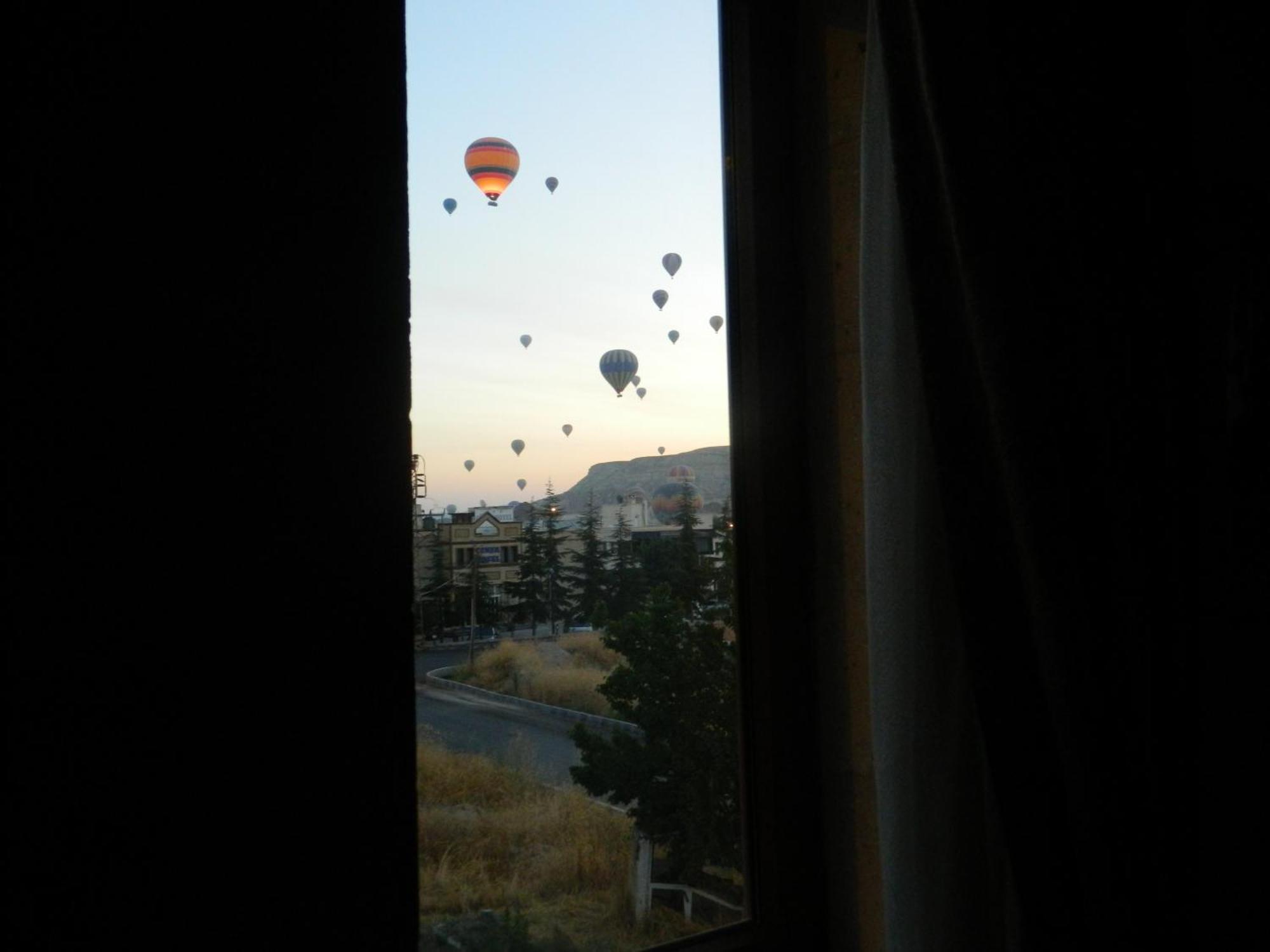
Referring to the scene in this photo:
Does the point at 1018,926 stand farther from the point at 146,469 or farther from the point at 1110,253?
the point at 146,469

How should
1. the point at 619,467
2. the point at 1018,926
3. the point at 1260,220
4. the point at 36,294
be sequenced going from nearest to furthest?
the point at 36,294 < the point at 1018,926 < the point at 1260,220 < the point at 619,467

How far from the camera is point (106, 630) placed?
610 mm

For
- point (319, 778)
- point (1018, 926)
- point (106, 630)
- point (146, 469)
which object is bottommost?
point (1018, 926)

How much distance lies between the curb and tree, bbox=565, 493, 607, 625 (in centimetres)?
12

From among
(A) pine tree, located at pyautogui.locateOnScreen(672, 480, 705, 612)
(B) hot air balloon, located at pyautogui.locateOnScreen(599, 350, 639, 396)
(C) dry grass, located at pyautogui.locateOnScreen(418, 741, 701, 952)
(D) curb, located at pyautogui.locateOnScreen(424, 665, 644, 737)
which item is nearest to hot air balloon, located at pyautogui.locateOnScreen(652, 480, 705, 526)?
(A) pine tree, located at pyautogui.locateOnScreen(672, 480, 705, 612)

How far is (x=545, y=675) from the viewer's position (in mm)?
1081

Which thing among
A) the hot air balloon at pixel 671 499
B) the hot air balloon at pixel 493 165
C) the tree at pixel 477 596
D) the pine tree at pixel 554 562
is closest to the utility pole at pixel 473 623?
the tree at pixel 477 596

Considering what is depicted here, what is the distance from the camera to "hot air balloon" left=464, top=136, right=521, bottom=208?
3.50 ft

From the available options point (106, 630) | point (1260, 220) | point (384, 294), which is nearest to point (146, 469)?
point (106, 630)

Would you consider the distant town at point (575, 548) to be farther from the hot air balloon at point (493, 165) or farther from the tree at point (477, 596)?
the hot air balloon at point (493, 165)

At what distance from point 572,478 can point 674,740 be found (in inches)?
14.8

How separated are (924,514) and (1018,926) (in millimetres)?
409

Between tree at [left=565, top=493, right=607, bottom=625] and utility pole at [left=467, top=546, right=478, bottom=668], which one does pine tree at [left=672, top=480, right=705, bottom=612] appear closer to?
tree at [left=565, top=493, right=607, bottom=625]

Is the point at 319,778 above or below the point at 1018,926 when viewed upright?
above
